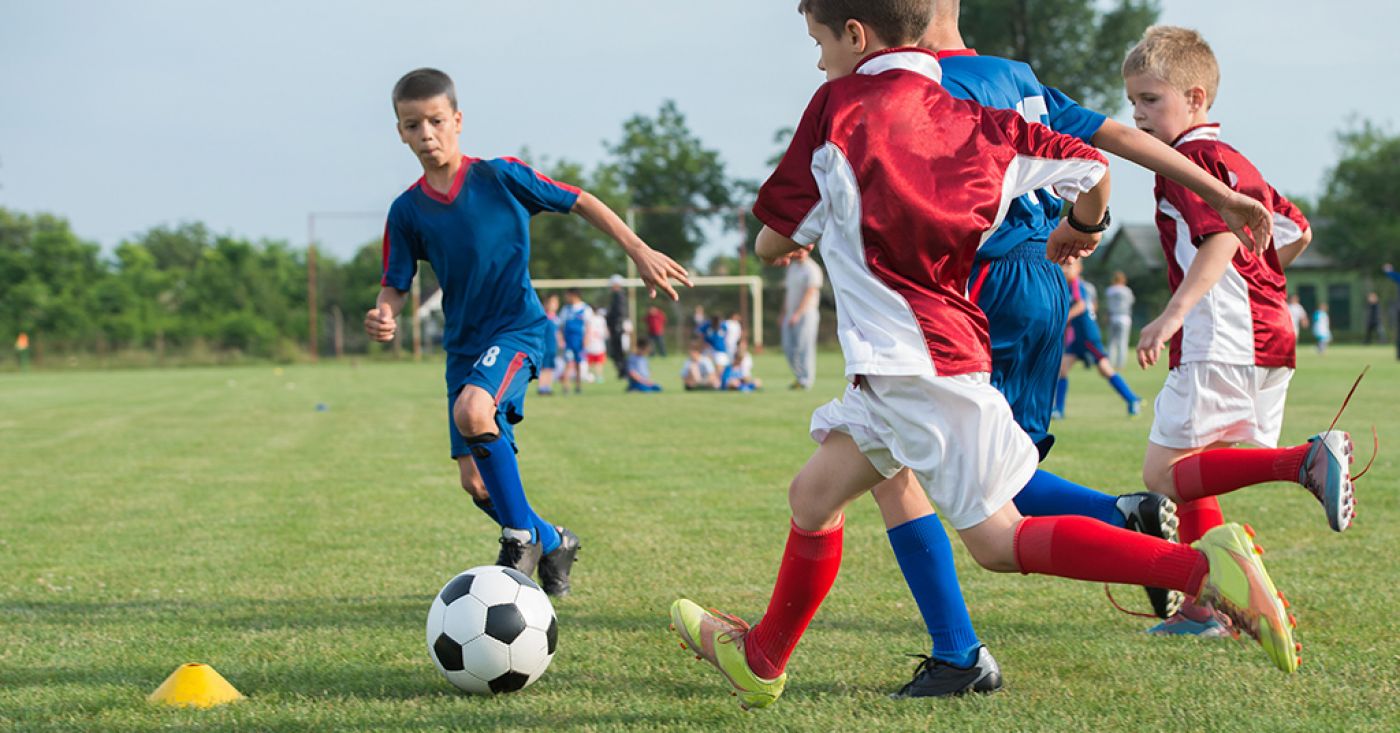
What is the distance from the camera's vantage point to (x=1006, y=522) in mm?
2670

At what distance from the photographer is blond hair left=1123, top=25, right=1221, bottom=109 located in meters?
3.83

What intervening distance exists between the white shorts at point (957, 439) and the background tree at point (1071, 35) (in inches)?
1697

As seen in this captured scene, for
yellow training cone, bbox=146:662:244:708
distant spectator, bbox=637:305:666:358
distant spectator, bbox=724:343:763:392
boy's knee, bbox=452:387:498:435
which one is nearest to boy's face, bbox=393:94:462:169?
boy's knee, bbox=452:387:498:435

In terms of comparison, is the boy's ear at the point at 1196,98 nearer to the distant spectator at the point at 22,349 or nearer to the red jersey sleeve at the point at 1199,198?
the red jersey sleeve at the point at 1199,198

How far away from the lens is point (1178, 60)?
3.83 metres

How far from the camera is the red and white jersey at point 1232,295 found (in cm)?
379

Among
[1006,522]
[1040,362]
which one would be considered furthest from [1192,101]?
[1006,522]

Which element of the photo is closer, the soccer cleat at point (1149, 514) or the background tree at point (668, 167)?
the soccer cleat at point (1149, 514)

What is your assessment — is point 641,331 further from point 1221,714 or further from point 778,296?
point 1221,714

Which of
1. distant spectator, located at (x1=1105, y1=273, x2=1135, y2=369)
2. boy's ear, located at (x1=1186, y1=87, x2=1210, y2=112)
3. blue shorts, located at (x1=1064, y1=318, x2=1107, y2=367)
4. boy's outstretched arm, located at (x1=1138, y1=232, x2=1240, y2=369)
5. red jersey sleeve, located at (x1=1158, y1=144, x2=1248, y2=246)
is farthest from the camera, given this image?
distant spectator, located at (x1=1105, y1=273, x2=1135, y2=369)

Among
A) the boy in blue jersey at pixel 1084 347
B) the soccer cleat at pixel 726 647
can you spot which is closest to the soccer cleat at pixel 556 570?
the soccer cleat at pixel 726 647

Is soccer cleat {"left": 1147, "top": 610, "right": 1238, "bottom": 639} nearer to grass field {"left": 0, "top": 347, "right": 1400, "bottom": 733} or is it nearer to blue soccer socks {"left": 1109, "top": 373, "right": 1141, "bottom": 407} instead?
grass field {"left": 0, "top": 347, "right": 1400, "bottom": 733}

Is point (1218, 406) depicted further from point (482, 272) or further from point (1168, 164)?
point (482, 272)

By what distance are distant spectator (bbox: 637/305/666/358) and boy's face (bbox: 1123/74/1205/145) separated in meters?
29.8
